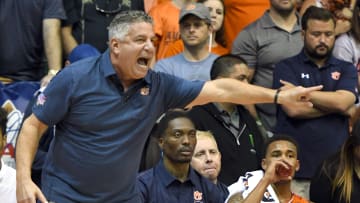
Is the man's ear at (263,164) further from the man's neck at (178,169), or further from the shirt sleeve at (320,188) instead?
the man's neck at (178,169)

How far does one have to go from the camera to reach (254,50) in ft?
25.3

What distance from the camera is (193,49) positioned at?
7625mm

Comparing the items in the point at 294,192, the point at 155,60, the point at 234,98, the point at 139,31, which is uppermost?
the point at 139,31

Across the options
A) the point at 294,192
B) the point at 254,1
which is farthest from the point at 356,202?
the point at 254,1

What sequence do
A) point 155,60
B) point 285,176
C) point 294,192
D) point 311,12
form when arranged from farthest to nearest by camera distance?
1. point 155,60
2. point 311,12
3. point 294,192
4. point 285,176

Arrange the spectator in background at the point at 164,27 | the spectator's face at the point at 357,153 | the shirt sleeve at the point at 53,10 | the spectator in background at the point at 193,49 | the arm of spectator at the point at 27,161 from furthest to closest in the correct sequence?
the spectator in background at the point at 164,27
the shirt sleeve at the point at 53,10
the spectator in background at the point at 193,49
the spectator's face at the point at 357,153
the arm of spectator at the point at 27,161

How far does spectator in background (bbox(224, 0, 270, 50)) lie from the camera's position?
8.35m

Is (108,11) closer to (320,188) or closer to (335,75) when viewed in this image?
(335,75)

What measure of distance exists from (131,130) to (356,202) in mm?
2128

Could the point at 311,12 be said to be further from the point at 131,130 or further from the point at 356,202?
the point at 131,130

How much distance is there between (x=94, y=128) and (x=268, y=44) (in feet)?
9.82

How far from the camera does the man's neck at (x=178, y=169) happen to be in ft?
20.2

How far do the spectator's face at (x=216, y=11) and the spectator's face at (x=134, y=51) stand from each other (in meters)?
3.05

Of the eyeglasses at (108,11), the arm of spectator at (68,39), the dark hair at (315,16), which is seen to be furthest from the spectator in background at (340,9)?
the arm of spectator at (68,39)
